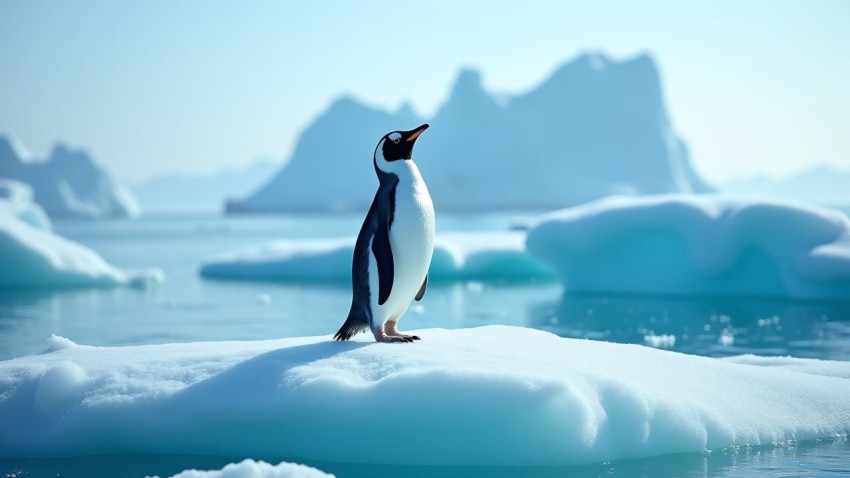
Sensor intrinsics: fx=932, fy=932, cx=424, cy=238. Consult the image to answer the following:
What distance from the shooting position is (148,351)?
589cm

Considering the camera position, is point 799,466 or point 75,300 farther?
point 75,300

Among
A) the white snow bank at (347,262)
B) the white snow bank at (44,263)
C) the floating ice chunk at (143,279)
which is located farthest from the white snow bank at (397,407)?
the floating ice chunk at (143,279)

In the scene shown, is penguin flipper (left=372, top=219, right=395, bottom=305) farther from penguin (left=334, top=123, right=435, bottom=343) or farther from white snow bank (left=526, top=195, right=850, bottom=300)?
white snow bank (left=526, top=195, right=850, bottom=300)

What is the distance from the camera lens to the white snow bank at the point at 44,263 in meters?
17.4

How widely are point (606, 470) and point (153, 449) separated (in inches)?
95.3

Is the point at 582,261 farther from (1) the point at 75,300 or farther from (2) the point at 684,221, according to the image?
(1) the point at 75,300

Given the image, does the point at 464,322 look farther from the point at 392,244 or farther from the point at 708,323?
the point at 392,244

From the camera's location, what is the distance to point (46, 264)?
1783 centimetres

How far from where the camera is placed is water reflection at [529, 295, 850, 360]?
9719mm

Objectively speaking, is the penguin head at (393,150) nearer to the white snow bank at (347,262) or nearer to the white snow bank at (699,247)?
the white snow bank at (699,247)

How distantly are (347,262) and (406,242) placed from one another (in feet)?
45.7

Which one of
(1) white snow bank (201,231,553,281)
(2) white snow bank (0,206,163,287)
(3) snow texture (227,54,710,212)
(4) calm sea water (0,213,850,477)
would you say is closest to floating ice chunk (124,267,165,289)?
(2) white snow bank (0,206,163,287)

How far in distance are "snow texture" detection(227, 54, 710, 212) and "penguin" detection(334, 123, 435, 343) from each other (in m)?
75.3

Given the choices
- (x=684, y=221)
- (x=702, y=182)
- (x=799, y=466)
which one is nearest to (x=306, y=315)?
(x=684, y=221)
